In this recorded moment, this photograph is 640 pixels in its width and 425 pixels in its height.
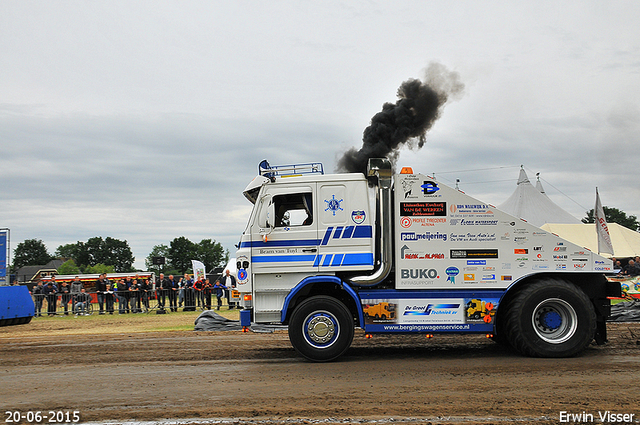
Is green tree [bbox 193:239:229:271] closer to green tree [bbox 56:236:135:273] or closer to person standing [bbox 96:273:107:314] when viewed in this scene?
green tree [bbox 56:236:135:273]

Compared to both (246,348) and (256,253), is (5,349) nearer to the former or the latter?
(246,348)

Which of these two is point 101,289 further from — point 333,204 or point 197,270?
point 333,204

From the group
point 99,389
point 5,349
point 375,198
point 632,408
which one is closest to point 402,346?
point 375,198

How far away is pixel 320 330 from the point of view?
329 inches

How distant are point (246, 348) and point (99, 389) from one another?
3814 mm

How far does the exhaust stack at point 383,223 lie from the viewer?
27.9ft

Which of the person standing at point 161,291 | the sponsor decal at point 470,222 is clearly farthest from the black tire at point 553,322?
the person standing at point 161,291

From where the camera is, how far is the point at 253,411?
18.2 feet

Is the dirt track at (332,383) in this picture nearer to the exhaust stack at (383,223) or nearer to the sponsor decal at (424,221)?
the exhaust stack at (383,223)

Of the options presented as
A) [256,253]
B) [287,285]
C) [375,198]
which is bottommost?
[287,285]

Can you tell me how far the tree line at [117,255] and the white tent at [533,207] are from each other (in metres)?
95.3

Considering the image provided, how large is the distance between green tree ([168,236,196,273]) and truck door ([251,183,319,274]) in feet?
393

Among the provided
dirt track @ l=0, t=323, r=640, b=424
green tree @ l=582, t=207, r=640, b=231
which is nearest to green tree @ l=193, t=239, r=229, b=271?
green tree @ l=582, t=207, r=640, b=231

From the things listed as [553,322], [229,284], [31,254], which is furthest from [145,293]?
[31,254]
